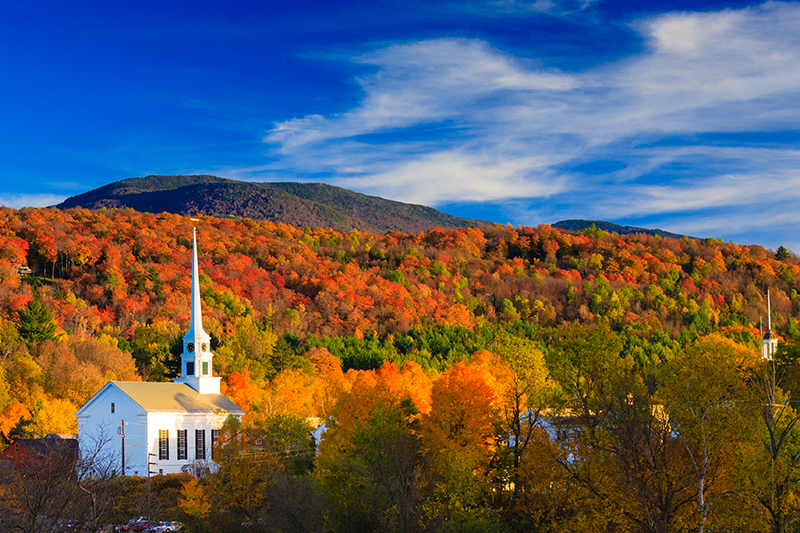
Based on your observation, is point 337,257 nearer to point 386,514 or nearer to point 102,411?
point 102,411

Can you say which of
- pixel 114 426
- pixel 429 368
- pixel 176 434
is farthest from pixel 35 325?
pixel 429 368

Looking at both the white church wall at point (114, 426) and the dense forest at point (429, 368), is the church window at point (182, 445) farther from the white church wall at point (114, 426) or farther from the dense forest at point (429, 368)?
the dense forest at point (429, 368)

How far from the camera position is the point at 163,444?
5528 cm

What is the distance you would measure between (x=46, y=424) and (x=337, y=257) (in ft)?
373

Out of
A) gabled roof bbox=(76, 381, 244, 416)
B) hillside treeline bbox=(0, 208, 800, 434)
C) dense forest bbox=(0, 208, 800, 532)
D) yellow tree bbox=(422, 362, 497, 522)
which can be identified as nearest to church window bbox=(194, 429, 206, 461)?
gabled roof bbox=(76, 381, 244, 416)

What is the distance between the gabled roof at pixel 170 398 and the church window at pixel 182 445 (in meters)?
1.50

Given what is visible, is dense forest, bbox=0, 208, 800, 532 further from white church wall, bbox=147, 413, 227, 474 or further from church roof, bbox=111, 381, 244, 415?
church roof, bbox=111, 381, 244, 415

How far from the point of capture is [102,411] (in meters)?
55.7

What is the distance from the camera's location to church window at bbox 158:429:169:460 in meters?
55.0

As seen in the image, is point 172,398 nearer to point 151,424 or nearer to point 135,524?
point 151,424

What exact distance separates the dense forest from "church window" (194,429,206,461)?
3367 mm

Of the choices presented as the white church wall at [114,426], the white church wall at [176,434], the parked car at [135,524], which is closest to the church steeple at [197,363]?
the white church wall at [176,434]

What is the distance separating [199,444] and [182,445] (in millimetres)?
1397

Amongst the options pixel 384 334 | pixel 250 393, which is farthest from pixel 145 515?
pixel 384 334
